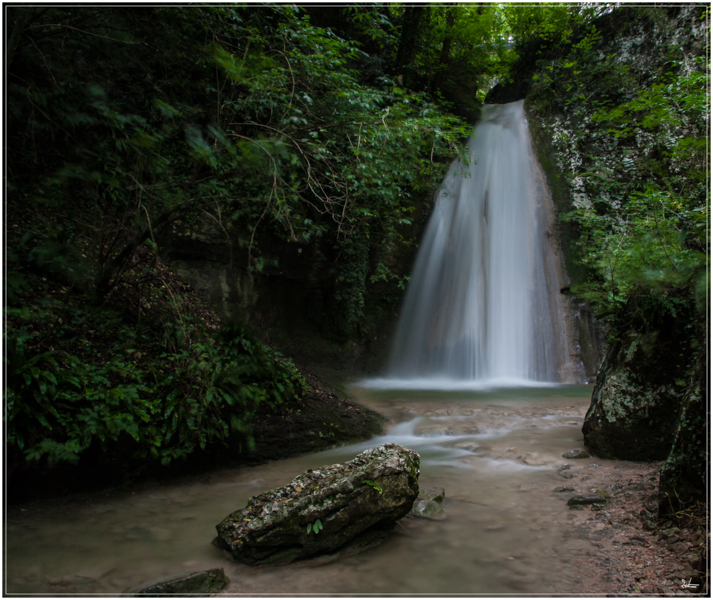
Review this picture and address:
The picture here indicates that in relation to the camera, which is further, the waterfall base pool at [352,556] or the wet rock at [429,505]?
the wet rock at [429,505]

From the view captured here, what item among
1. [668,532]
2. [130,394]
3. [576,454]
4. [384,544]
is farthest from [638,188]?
[130,394]

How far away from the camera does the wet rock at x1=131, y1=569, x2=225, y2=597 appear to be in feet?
9.14

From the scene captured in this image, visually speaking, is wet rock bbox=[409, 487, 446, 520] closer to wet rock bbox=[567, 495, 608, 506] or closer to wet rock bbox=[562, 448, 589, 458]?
wet rock bbox=[567, 495, 608, 506]

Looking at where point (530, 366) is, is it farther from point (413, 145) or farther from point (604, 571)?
point (604, 571)

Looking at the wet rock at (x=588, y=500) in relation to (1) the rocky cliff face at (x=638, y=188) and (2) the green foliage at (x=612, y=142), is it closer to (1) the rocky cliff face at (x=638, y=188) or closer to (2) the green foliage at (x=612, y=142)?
(1) the rocky cliff face at (x=638, y=188)

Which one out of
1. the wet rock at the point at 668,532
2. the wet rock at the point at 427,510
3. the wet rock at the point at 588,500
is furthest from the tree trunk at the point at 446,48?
the wet rock at the point at 668,532

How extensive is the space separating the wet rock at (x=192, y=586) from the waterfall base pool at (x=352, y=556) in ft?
0.36

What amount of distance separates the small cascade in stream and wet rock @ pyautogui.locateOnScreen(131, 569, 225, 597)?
8506 mm

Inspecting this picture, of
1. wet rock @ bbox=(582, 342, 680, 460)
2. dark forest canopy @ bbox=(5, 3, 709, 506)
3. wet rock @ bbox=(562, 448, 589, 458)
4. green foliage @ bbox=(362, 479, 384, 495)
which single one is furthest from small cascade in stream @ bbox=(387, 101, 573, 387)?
green foliage @ bbox=(362, 479, 384, 495)

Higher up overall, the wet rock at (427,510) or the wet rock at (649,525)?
the wet rock at (649,525)

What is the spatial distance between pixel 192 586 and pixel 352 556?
1164 millimetres

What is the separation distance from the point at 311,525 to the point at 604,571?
6.76 ft

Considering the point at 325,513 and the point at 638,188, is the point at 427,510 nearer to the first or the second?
the point at 325,513

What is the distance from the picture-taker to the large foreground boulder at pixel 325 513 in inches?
127
